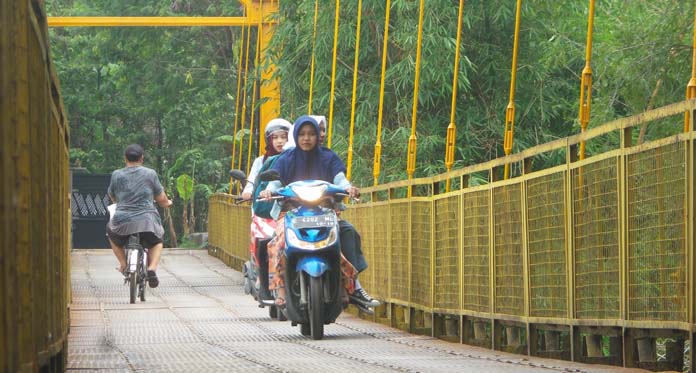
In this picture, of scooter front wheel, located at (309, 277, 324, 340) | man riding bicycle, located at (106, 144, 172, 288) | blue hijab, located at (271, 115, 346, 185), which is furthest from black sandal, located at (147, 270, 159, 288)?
scooter front wheel, located at (309, 277, 324, 340)

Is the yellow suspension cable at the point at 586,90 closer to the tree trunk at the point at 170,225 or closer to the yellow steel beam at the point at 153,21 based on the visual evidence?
the yellow steel beam at the point at 153,21

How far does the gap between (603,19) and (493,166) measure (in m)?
12.8

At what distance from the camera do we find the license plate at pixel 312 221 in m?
11.6

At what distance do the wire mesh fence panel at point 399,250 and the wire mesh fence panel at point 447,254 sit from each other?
67 cm

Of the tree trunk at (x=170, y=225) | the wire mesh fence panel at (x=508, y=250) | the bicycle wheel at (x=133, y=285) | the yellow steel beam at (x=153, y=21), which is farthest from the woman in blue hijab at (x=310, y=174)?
the tree trunk at (x=170, y=225)

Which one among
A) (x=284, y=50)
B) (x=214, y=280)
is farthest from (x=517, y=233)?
(x=284, y=50)

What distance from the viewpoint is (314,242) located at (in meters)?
11.6

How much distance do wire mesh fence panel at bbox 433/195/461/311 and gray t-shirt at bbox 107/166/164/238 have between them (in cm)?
497

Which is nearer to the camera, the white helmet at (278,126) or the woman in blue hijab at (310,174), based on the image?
the woman in blue hijab at (310,174)

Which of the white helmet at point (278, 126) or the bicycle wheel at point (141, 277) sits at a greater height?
the white helmet at point (278, 126)

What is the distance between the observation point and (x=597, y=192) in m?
8.79

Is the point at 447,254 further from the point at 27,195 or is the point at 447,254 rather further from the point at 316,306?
the point at 27,195

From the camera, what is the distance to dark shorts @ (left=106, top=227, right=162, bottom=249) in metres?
17.0

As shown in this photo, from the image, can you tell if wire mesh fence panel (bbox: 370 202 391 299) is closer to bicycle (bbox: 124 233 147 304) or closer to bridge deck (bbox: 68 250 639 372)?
bridge deck (bbox: 68 250 639 372)
